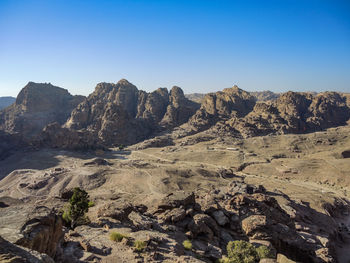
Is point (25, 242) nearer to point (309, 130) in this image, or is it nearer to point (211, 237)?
point (211, 237)

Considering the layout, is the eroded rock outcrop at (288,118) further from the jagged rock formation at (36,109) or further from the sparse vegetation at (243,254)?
the sparse vegetation at (243,254)

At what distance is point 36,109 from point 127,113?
2188 inches

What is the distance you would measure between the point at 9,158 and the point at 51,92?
8152 cm

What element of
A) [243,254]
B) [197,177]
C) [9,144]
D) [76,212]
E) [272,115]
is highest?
[272,115]

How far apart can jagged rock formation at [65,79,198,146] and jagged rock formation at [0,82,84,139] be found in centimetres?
1550

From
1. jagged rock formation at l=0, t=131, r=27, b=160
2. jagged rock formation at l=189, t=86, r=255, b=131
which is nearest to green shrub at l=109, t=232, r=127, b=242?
jagged rock formation at l=0, t=131, r=27, b=160

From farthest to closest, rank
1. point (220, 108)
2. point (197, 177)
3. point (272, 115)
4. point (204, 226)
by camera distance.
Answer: point (220, 108), point (272, 115), point (197, 177), point (204, 226)

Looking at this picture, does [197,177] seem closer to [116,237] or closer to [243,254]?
[243,254]

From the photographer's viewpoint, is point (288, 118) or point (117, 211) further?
point (288, 118)

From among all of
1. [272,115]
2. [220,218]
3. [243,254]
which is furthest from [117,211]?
[272,115]

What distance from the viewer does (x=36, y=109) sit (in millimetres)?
134500

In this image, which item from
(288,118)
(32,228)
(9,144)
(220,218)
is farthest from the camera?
(288,118)

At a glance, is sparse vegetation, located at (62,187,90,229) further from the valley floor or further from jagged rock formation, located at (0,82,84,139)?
jagged rock formation, located at (0,82,84,139)

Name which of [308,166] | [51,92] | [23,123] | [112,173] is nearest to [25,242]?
[112,173]
